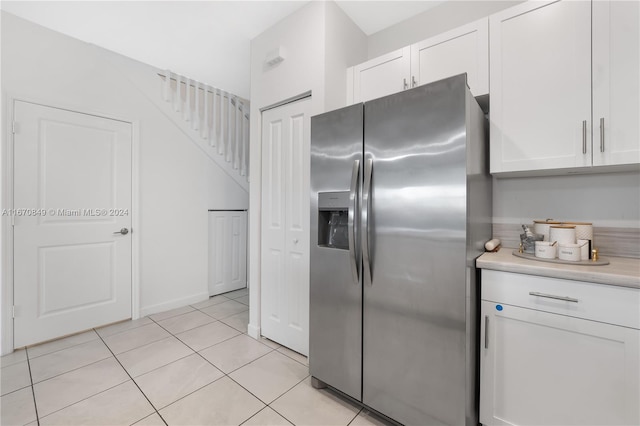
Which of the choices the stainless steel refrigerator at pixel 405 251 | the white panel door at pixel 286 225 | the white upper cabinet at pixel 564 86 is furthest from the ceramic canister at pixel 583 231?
the white panel door at pixel 286 225

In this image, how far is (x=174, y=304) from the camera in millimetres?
3229

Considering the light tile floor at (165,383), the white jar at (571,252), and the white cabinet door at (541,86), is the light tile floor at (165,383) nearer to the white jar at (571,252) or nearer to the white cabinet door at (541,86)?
the white jar at (571,252)

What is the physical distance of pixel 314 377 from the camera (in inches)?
70.2

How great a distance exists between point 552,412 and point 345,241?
1.24 meters

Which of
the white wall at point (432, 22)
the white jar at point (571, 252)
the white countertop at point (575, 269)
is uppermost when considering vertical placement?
the white wall at point (432, 22)

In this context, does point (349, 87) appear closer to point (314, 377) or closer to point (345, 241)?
point (345, 241)

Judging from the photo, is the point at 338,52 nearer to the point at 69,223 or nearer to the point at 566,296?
the point at 566,296

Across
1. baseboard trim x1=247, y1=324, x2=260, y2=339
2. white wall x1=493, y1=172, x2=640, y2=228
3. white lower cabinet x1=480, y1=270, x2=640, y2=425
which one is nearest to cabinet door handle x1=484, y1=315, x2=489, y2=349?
white lower cabinet x1=480, y1=270, x2=640, y2=425

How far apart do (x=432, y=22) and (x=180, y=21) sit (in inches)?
83.2

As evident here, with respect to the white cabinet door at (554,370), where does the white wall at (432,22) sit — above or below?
above

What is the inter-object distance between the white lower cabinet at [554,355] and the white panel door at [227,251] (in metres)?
3.20

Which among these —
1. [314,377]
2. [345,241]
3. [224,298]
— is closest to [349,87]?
[345,241]

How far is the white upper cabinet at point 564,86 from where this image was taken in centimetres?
129

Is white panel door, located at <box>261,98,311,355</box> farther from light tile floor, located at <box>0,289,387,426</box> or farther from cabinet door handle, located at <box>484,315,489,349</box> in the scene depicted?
cabinet door handle, located at <box>484,315,489,349</box>
